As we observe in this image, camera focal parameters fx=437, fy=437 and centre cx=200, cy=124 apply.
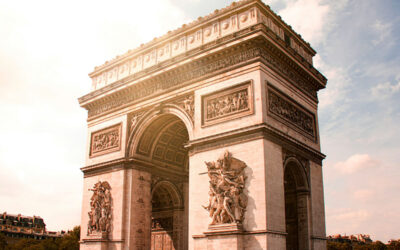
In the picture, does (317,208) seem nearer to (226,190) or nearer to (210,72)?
(226,190)

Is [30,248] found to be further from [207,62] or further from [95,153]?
[207,62]

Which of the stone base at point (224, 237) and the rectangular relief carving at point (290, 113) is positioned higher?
the rectangular relief carving at point (290, 113)

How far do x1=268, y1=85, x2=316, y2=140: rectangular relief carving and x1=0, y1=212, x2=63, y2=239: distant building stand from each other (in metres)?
64.8

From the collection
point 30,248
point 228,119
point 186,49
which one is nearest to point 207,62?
point 186,49

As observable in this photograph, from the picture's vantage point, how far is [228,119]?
1861 cm

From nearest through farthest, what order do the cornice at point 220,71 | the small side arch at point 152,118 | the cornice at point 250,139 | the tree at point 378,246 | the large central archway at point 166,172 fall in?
the cornice at point 250,139 → the cornice at point 220,71 → the small side arch at point 152,118 → the large central archway at point 166,172 → the tree at point 378,246

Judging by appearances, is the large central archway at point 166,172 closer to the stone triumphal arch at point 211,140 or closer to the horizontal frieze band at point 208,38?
the stone triumphal arch at point 211,140

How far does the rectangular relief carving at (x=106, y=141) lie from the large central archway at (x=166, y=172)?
1.49m

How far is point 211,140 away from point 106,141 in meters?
7.90

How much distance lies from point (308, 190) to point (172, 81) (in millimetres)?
8308

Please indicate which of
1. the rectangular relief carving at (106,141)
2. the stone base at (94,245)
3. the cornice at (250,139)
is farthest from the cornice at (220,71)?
the stone base at (94,245)

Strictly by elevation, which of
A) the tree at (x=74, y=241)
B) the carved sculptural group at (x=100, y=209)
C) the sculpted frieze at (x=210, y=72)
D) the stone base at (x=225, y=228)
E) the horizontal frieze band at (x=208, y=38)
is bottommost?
the tree at (x=74, y=241)

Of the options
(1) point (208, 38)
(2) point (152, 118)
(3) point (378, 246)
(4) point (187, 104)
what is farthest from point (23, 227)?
(1) point (208, 38)

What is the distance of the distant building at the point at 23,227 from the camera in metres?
74.5
